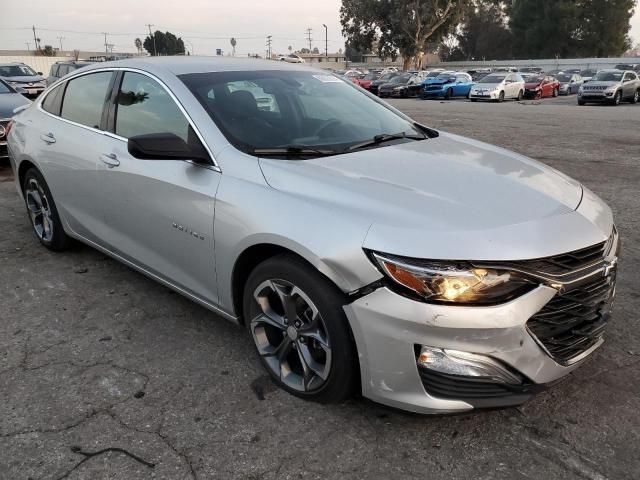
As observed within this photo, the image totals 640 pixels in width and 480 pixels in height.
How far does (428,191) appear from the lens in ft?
8.43

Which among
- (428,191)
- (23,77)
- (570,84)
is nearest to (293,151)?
(428,191)

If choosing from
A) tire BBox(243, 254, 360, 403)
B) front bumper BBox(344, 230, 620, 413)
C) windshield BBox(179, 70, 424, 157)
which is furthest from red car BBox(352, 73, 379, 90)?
front bumper BBox(344, 230, 620, 413)

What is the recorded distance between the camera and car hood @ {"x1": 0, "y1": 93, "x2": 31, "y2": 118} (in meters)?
8.19

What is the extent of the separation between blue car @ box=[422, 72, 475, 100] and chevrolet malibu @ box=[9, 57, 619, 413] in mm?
29720

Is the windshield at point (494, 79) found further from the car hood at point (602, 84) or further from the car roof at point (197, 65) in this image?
the car roof at point (197, 65)

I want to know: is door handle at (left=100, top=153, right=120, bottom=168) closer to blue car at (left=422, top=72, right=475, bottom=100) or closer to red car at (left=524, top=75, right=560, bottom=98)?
blue car at (left=422, top=72, right=475, bottom=100)

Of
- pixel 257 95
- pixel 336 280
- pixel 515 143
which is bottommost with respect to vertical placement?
pixel 515 143

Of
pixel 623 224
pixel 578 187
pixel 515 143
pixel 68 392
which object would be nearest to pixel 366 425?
pixel 68 392

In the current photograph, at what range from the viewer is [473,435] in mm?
2500

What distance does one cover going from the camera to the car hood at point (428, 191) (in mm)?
2270

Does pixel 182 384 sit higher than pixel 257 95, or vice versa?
pixel 257 95

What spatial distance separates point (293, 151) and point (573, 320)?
161 cm

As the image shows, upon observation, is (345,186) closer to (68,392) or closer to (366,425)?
(366,425)

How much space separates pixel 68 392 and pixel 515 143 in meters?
10.7
